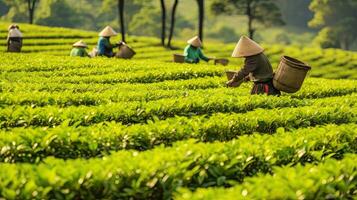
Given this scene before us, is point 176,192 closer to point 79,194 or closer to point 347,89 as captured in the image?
point 79,194

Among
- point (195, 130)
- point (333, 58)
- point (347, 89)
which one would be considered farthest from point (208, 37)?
point (195, 130)

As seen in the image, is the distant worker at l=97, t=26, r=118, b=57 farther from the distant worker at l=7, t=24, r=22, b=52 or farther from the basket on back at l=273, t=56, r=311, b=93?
the basket on back at l=273, t=56, r=311, b=93

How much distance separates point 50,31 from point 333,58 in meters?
24.2

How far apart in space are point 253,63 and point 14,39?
57.2 feet

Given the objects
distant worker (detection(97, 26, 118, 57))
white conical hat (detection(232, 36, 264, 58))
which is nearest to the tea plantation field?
white conical hat (detection(232, 36, 264, 58))

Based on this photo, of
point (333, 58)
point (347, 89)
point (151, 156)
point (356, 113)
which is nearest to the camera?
point (151, 156)

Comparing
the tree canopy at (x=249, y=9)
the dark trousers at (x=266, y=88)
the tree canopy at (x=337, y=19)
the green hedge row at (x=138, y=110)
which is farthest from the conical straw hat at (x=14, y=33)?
the tree canopy at (x=337, y=19)

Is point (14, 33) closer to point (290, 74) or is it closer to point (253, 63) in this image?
point (253, 63)

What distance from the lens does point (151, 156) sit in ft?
21.1

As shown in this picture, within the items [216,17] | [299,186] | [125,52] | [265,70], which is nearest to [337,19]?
[216,17]

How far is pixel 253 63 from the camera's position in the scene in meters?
12.8

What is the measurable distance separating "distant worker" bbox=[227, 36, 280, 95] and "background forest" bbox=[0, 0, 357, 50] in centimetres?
4426

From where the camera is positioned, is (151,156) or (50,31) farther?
(50,31)

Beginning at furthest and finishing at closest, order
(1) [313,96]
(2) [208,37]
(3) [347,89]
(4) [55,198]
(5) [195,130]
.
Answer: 1. (2) [208,37]
2. (3) [347,89]
3. (1) [313,96]
4. (5) [195,130]
5. (4) [55,198]
